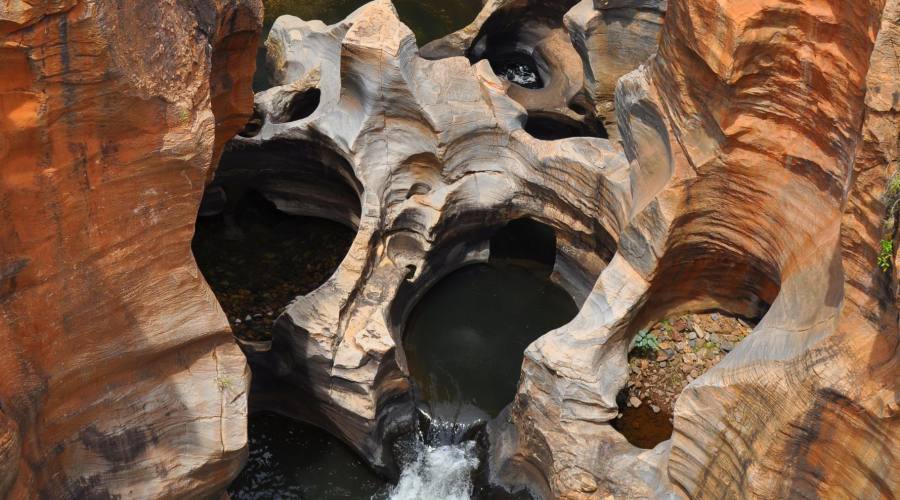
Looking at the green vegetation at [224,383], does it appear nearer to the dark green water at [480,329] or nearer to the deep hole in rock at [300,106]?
the dark green water at [480,329]

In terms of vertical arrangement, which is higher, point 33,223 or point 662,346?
point 662,346

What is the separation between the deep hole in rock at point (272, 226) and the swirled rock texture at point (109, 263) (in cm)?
381

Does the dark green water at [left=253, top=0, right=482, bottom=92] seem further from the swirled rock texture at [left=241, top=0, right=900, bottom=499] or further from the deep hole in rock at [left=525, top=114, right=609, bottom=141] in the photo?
the swirled rock texture at [left=241, top=0, right=900, bottom=499]

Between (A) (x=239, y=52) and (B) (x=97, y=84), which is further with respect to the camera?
(A) (x=239, y=52)

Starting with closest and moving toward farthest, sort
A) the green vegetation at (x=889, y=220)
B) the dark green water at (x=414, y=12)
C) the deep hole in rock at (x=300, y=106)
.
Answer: the green vegetation at (x=889, y=220)
the deep hole in rock at (x=300, y=106)
the dark green water at (x=414, y=12)

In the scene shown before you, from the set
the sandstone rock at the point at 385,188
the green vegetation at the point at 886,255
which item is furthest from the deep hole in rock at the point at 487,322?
the green vegetation at the point at 886,255

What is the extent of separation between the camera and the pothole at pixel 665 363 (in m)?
10.0

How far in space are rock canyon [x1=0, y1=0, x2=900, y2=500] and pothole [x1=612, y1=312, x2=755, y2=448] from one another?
0.11 feet

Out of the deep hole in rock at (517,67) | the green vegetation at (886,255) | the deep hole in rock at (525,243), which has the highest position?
the deep hole in rock at (517,67)

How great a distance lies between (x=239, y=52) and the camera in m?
9.91

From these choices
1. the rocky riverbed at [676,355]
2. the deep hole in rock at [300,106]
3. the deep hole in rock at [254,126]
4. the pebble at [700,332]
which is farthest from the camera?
the deep hole in rock at [300,106]

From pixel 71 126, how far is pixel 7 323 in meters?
1.50

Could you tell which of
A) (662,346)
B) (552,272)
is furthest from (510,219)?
(662,346)

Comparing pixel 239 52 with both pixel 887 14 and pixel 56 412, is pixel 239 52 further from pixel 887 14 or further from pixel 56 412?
pixel 887 14
